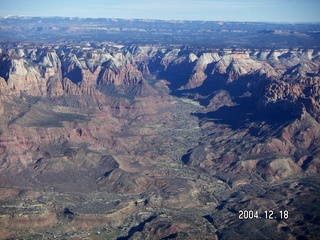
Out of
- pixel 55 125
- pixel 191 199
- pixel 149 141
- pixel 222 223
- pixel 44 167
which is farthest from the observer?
pixel 149 141

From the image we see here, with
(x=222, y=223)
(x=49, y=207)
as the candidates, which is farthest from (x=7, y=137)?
(x=222, y=223)

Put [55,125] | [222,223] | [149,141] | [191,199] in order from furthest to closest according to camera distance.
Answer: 1. [149,141]
2. [55,125]
3. [191,199]
4. [222,223]

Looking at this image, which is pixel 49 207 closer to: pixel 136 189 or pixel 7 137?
pixel 136 189

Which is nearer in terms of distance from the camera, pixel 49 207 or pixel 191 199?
pixel 49 207

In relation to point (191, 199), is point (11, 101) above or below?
above

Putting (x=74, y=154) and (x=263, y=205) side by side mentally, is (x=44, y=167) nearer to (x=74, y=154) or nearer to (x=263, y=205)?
(x=74, y=154)

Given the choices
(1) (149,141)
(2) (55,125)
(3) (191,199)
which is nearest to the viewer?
(3) (191,199)

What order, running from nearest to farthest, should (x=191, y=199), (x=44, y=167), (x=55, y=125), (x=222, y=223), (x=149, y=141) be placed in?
(x=222, y=223)
(x=191, y=199)
(x=44, y=167)
(x=55, y=125)
(x=149, y=141)

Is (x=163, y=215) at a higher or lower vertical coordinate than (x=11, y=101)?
lower

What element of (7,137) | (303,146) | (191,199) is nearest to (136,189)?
(191,199)
